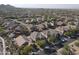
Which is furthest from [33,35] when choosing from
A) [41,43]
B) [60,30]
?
[60,30]

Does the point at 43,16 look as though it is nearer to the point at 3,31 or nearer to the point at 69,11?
the point at 69,11

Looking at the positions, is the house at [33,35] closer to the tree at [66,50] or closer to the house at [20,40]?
the house at [20,40]

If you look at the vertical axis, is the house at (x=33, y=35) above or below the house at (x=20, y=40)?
above

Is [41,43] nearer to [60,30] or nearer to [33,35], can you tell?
[33,35]

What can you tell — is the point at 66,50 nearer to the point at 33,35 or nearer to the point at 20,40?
the point at 33,35

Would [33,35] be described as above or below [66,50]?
above

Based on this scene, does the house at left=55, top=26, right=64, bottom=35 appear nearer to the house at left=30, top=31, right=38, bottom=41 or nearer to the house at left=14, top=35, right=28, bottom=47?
the house at left=30, top=31, right=38, bottom=41

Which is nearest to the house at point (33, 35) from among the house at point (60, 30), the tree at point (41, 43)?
the tree at point (41, 43)

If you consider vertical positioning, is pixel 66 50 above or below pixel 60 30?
below

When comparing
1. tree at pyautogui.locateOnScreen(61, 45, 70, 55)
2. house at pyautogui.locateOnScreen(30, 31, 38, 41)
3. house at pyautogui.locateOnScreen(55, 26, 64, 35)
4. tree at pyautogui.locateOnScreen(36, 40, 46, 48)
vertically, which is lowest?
tree at pyautogui.locateOnScreen(61, 45, 70, 55)

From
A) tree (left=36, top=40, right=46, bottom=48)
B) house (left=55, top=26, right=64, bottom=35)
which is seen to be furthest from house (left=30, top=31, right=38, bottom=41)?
house (left=55, top=26, right=64, bottom=35)

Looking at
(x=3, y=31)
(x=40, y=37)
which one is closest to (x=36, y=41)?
(x=40, y=37)
